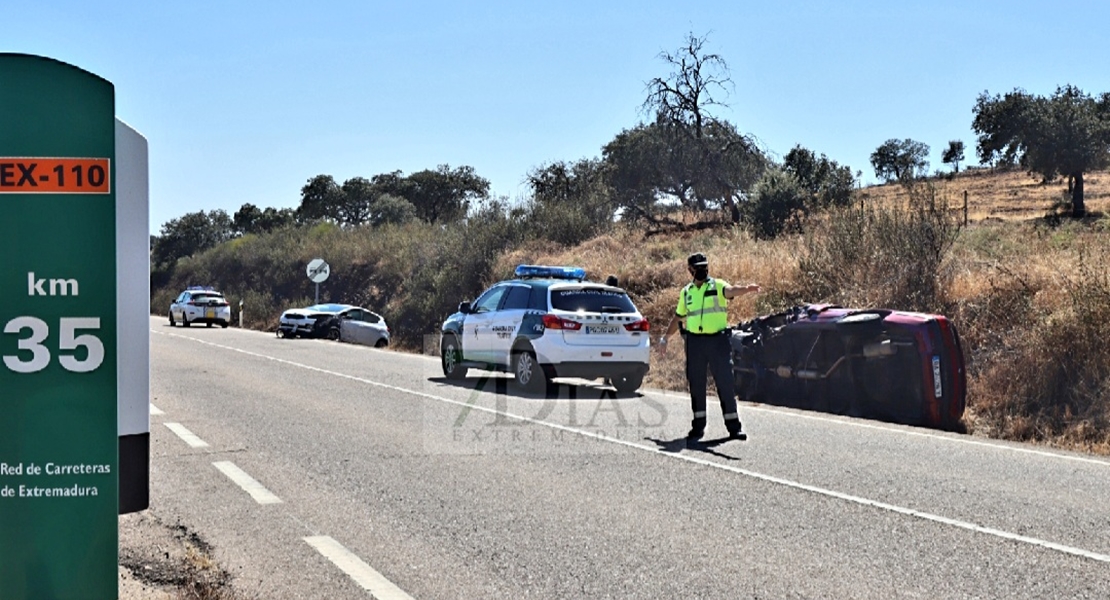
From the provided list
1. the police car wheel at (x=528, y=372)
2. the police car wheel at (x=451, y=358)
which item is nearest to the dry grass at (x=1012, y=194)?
the police car wheel at (x=451, y=358)

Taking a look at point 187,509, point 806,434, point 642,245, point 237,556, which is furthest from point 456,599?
point 642,245

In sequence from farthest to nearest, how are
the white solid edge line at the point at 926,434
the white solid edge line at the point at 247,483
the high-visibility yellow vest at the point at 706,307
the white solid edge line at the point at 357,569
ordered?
the high-visibility yellow vest at the point at 706,307
the white solid edge line at the point at 926,434
the white solid edge line at the point at 247,483
the white solid edge line at the point at 357,569

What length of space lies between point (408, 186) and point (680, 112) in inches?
2287

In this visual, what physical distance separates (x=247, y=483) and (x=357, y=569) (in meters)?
2.99

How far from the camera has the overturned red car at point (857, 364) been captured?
43.4 ft

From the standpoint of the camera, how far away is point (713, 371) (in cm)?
1178

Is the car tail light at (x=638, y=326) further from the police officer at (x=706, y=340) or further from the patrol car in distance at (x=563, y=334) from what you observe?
the police officer at (x=706, y=340)

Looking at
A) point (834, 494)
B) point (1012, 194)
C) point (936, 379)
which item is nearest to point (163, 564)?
point (834, 494)

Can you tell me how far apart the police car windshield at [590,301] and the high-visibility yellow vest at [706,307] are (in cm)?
440

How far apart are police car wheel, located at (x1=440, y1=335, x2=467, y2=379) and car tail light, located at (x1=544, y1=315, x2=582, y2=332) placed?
2.80 meters

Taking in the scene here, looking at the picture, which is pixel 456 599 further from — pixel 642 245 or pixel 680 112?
pixel 680 112

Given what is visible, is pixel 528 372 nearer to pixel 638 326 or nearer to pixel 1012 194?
pixel 638 326

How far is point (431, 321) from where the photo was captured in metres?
34.2

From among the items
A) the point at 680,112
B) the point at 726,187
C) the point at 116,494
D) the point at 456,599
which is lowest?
the point at 456,599
